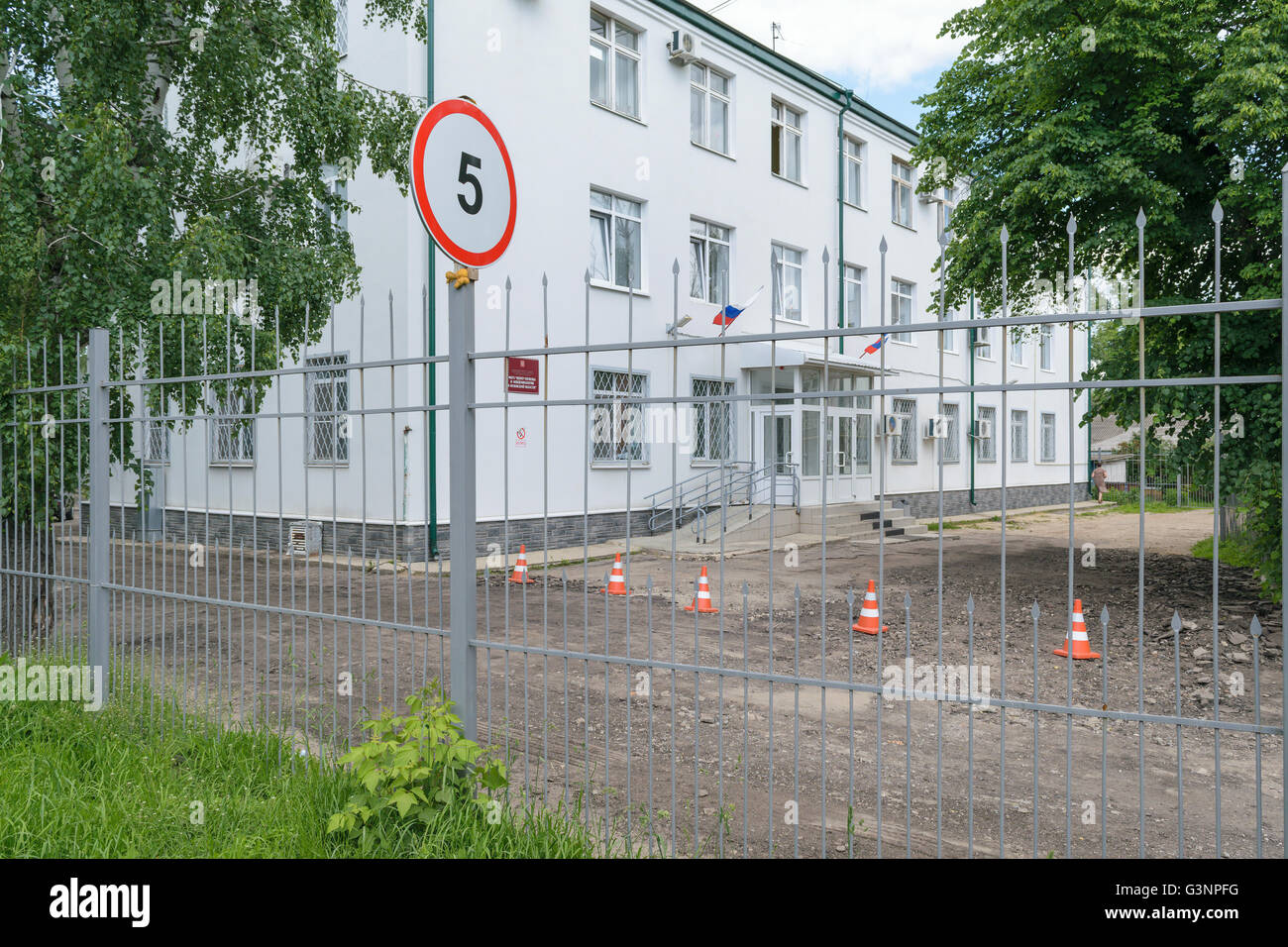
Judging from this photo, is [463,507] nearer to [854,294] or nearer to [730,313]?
[730,313]

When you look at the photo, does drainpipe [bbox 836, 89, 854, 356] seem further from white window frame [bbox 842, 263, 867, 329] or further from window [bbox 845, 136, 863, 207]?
white window frame [bbox 842, 263, 867, 329]

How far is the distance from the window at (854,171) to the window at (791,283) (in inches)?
118

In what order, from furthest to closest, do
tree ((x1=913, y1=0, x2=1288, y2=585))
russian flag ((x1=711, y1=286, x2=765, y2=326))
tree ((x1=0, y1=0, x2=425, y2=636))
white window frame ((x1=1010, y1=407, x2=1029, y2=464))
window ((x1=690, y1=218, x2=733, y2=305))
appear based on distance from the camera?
1. white window frame ((x1=1010, y1=407, x2=1029, y2=464))
2. window ((x1=690, y1=218, x2=733, y2=305))
3. tree ((x1=913, y1=0, x2=1288, y2=585))
4. russian flag ((x1=711, y1=286, x2=765, y2=326))
5. tree ((x1=0, y1=0, x2=425, y2=636))

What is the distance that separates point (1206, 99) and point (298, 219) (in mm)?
10746

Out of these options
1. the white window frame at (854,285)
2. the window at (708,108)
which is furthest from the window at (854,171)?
the window at (708,108)

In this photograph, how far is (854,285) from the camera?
882 inches

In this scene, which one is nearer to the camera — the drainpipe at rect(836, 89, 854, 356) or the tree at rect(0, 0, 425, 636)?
the tree at rect(0, 0, 425, 636)

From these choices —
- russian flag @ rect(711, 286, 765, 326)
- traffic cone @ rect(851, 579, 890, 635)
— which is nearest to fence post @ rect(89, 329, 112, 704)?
russian flag @ rect(711, 286, 765, 326)

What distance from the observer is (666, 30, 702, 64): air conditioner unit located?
55.3ft

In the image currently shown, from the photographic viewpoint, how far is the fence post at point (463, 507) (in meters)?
3.58

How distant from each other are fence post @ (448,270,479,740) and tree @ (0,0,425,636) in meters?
2.46

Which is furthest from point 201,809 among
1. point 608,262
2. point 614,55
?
point 614,55

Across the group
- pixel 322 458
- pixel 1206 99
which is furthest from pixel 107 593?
pixel 1206 99

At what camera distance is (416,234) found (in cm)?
Result: 1318
